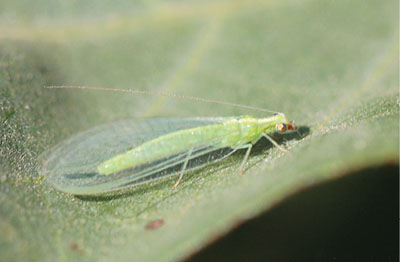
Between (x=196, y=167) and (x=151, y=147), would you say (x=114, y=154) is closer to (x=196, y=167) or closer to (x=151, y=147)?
(x=151, y=147)

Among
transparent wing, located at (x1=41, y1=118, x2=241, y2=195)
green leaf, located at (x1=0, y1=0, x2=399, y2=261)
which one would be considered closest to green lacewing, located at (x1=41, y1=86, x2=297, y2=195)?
transparent wing, located at (x1=41, y1=118, x2=241, y2=195)

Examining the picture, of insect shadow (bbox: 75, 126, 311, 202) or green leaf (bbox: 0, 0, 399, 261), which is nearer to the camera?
green leaf (bbox: 0, 0, 399, 261)

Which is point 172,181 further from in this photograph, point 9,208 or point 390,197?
point 390,197

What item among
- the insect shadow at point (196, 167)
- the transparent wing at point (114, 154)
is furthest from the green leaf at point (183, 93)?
the transparent wing at point (114, 154)

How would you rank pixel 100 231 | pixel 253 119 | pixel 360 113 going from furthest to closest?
pixel 253 119
pixel 360 113
pixel 100 231

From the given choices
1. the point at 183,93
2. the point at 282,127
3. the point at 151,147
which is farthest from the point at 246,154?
the point at 183,93

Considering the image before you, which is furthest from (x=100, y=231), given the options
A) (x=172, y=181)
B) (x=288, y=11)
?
(x=288, y=11)

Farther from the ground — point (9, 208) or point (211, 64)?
point (211, 64)

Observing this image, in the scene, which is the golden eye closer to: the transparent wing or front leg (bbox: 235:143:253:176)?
front leg (bbox: 235:143:253:176)
